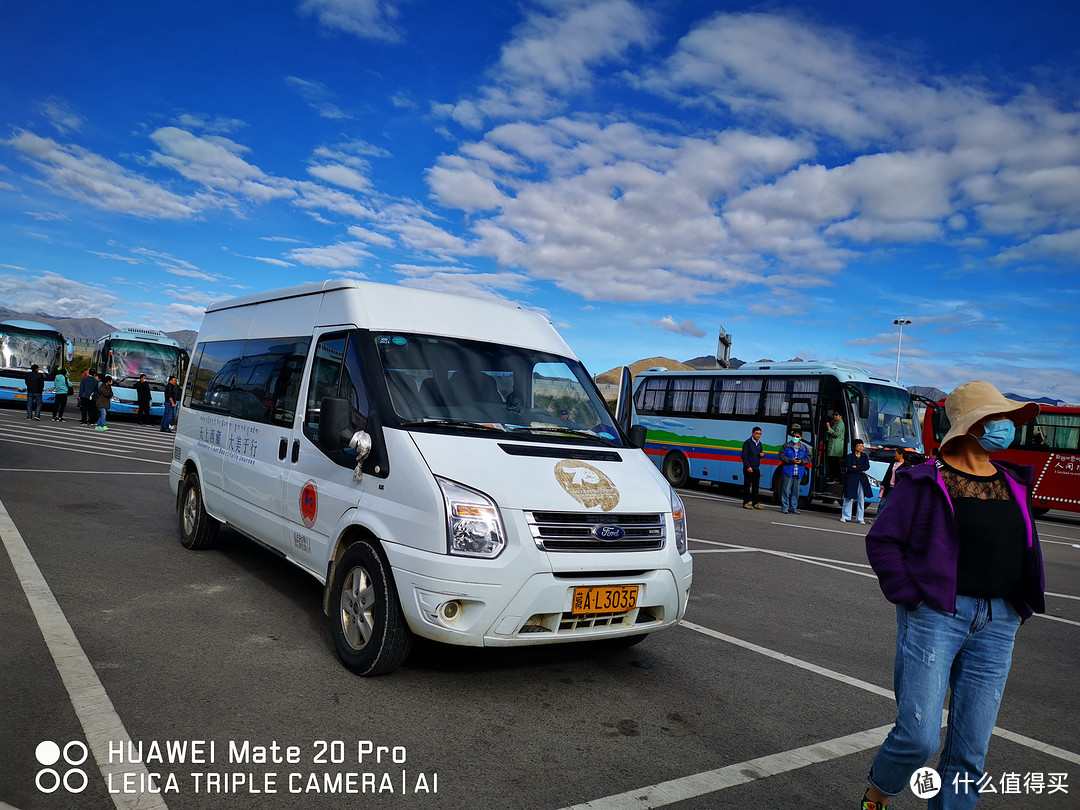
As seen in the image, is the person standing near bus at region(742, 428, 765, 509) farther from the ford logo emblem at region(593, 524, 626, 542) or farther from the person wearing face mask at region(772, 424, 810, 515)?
the ford logo emblem at region(593, 524, 626, 542)

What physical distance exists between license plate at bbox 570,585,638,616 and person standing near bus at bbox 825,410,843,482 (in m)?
15.4

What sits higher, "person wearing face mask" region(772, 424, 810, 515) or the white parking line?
"person wearing face mask" region(772, 424, 810, 515)

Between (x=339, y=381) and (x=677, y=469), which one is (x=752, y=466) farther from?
(x=339, y=381)

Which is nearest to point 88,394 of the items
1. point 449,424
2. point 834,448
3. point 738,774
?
point 834,448

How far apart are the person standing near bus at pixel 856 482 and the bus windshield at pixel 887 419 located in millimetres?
2299

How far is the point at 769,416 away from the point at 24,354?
83.8ft

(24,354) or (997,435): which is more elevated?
(24,354)

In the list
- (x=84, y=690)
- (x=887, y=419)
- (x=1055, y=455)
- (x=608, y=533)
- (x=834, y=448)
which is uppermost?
(x=887, y=419)

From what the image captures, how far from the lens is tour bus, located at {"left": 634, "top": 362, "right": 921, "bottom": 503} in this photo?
60.7 ft

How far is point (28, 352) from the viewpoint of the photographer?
27781 millimetres

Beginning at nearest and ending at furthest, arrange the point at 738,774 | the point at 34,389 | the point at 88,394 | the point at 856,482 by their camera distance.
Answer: the point at 738,774, the point at 856,482, the point at 34,389, the point at 88,394

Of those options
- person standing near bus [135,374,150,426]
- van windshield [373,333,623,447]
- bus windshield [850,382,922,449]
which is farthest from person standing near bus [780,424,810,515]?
person standing near bus [135,374,150,426]

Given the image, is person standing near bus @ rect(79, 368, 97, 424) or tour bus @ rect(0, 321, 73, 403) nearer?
person standing near bus @ rect(79, 368, 97, 424)

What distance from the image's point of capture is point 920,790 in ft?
10.0
